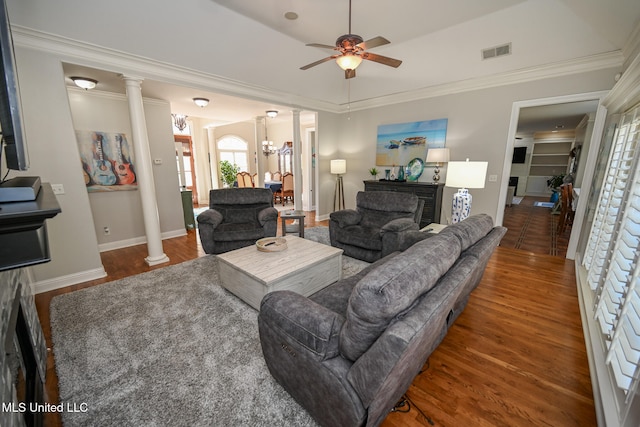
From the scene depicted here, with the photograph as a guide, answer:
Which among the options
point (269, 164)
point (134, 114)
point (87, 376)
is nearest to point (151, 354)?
point (87, 376)

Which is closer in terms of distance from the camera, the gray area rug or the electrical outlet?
the gray area rug

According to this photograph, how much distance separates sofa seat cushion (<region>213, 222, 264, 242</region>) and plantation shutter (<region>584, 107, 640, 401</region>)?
10.6 ft

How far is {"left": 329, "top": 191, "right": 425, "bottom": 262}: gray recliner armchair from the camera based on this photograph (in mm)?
2881

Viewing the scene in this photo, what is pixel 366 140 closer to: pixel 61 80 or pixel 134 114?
pixel 134 114

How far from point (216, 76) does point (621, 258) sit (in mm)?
4669

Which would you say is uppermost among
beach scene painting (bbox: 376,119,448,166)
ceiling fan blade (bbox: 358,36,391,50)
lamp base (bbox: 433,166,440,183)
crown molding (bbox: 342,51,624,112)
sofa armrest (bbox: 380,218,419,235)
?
crown molding (bbox: 342,51,624,112)

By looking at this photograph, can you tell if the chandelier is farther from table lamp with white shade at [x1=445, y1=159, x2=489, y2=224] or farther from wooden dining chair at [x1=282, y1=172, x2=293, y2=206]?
table lamp with white shade at [x1=445, y1=159, x2=489, y2=224]

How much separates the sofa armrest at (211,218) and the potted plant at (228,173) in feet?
12.4

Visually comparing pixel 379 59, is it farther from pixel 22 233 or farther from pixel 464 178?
pixel 22 233

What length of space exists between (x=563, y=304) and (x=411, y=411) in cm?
211

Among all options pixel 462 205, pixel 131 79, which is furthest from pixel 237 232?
pixel 462 205

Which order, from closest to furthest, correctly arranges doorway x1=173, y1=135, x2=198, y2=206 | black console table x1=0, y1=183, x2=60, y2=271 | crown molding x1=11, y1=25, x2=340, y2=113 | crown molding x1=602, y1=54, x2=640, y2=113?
1. black console table x1=0, y1=183, x2=60, y2=271
2. crown molding x1=602, y1=54, x2=640, y2=113
3. crown molding x1=11, y1=25, x2=340, y2=113
4. doorway x1=173, y1=135, x2=198, y2=206

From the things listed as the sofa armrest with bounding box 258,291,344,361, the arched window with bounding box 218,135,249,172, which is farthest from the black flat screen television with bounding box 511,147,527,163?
the sofa armrest with bounding box 258,291,344,361

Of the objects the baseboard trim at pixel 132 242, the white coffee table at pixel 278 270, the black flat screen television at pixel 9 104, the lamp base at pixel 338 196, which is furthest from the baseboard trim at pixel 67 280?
the lamp base at pixel 338 196
